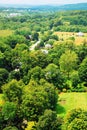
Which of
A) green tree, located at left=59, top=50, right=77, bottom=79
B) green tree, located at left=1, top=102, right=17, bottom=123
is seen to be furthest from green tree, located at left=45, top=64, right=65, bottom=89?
green tree, located at left=1, top=102, right=17, bottom=123

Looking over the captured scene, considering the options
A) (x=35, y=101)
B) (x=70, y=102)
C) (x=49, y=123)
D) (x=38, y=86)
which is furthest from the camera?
(x=70, y=102)

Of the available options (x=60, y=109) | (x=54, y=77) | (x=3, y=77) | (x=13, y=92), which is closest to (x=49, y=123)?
(x=13, y=92)

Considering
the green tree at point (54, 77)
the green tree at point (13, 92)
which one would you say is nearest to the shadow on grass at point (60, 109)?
the green tree at point (13, 92)

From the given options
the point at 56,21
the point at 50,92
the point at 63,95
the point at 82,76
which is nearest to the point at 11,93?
the point at 50,92

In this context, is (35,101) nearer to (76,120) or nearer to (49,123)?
(49,123)

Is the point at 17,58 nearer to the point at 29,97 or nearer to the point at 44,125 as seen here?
the point at 29,97

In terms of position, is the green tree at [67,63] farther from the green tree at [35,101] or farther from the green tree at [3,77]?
the green tree at [35,101]

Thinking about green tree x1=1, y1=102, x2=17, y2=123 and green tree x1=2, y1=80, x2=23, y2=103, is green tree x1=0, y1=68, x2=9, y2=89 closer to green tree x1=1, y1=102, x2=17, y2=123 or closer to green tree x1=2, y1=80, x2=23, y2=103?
green tree x1=2, y1=80, x2=23, y2=103

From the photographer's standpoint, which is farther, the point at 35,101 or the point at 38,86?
the point at 38,86
